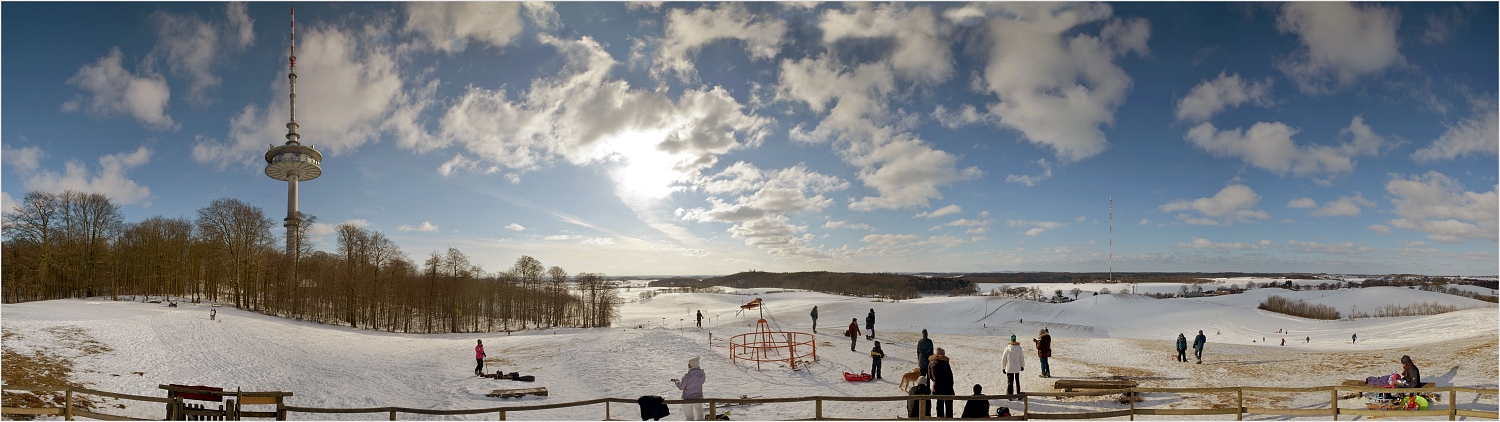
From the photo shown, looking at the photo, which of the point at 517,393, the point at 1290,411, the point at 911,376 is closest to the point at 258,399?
the point at 517,393

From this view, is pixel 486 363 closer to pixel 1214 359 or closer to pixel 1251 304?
pixel 1214 359

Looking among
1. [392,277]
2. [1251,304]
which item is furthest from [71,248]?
[1251,304]

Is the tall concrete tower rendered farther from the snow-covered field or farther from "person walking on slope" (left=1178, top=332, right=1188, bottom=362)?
"person walking on slope" (left=1178, top=332, right=1188, bottom=362)

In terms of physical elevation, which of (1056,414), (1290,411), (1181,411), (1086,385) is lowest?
(1086,385)

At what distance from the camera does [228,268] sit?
159ft

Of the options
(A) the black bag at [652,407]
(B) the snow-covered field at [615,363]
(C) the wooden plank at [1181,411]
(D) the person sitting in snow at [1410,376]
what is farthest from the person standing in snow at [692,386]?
(D) the person sitting in snow at [1410,376]

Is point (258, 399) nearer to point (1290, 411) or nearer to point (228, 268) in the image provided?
point (1290, 411)

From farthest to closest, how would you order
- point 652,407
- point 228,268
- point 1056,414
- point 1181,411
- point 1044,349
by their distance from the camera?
point 228,268 < point 1044,349 < point 1181,411 < point 1056,414 < point 652,407

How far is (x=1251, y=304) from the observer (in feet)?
246

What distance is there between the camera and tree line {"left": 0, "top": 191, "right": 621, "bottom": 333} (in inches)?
1766

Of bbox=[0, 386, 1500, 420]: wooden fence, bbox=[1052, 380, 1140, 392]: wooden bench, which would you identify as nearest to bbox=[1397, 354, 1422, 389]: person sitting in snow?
bbox=[0, 386, 1500, 420]: wooden fence

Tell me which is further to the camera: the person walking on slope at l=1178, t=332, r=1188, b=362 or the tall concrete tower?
the tall concrete tower

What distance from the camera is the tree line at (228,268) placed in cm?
4484

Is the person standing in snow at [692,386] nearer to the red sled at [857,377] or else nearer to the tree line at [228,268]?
the red sled at [857,377]
